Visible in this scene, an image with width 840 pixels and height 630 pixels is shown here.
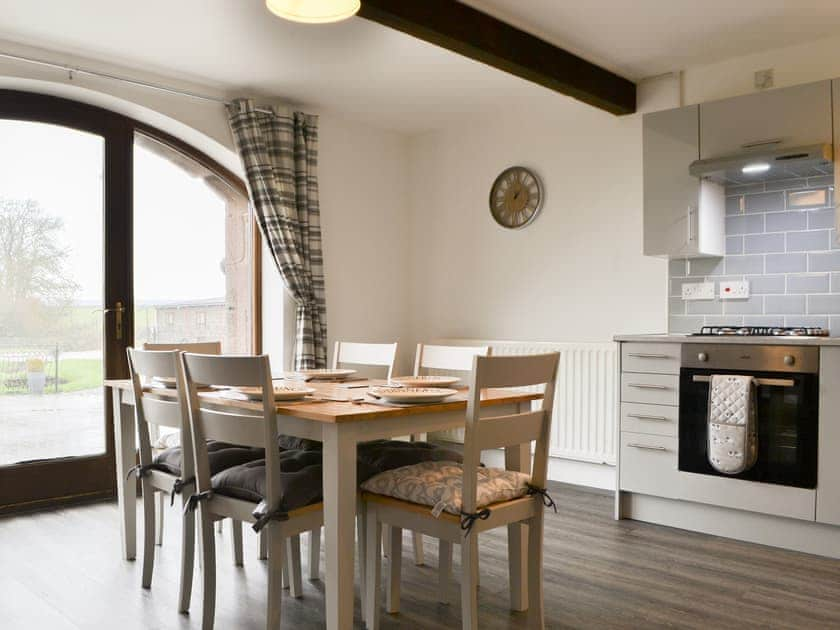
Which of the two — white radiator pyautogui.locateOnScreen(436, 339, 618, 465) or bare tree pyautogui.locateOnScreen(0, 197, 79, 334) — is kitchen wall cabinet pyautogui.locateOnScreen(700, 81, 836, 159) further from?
bare tree pyautogui.locateOnScreen(0, 197, 79, 334)

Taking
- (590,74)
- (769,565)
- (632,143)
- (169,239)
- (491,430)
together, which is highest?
(590,74)

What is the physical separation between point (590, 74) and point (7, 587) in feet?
11.5

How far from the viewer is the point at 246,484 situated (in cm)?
230

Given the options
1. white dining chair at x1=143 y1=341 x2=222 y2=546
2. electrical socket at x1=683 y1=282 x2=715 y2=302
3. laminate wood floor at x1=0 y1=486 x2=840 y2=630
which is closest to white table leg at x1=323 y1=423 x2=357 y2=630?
laminate wood floor at x1=0 y1=486 x2=840 y2=630

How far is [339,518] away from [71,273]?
108 inches

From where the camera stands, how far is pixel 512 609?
8.43 feet

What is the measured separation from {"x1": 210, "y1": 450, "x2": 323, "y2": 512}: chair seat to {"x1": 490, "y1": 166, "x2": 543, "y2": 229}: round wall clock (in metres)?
2.82

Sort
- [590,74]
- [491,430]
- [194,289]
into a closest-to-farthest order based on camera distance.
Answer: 1. [491,430]
2. [590,74]
3. [194,289]

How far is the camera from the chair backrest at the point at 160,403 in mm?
2473

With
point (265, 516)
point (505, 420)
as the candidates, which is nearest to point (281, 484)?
point (265, 516)

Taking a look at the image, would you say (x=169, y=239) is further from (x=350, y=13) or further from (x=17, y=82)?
(x=350, y=13)

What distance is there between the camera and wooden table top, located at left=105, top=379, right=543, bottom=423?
2080 millimetres

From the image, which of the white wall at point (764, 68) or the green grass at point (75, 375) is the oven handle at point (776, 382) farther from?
the green grass at point (75, 375)

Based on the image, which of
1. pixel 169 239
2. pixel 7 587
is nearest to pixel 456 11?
pixel 169 239
